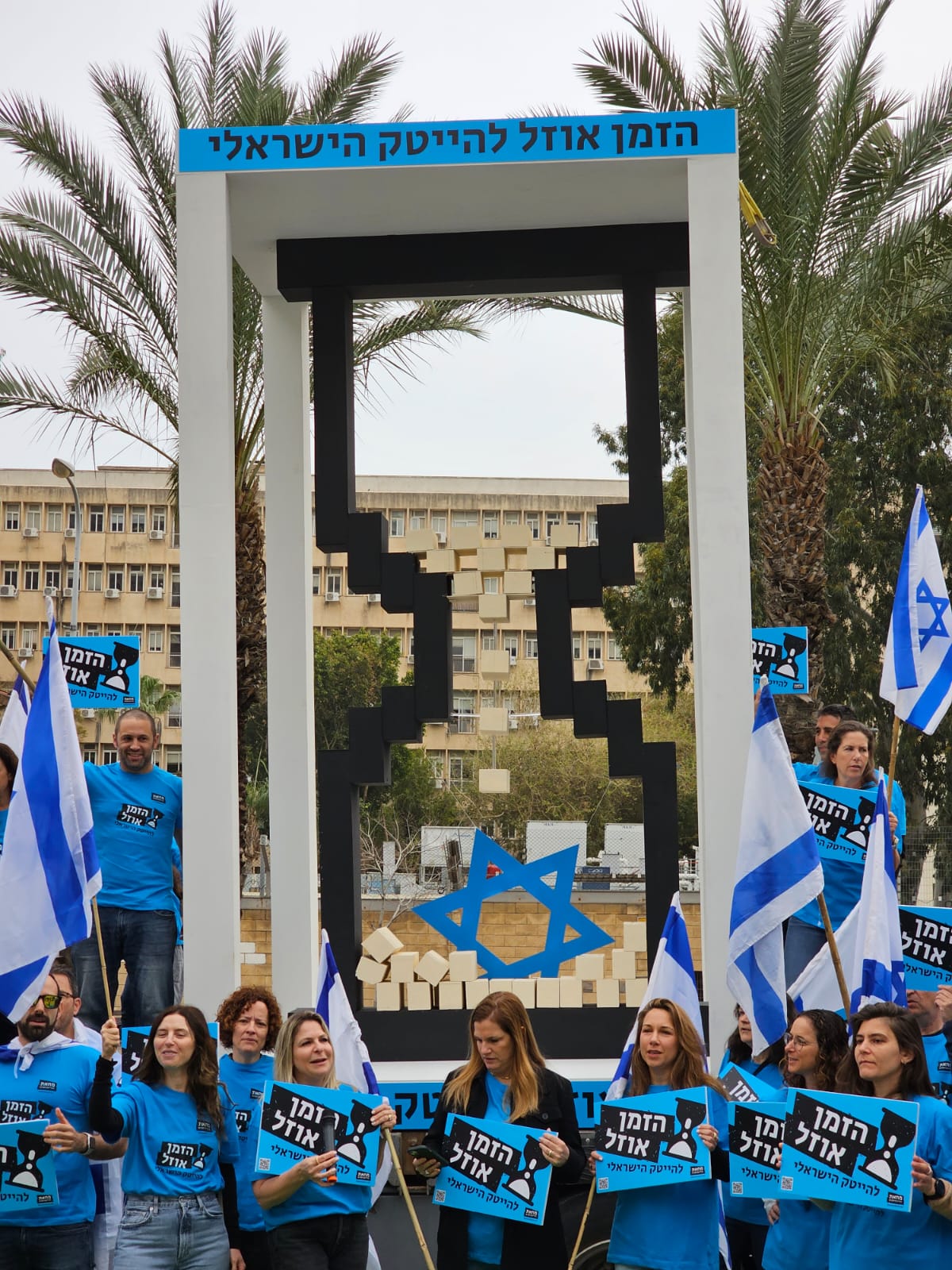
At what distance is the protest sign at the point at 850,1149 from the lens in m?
5.18

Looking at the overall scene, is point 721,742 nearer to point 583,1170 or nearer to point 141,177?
point 583,1170

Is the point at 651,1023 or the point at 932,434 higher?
the point at 932,434

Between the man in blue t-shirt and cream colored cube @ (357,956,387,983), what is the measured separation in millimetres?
1203

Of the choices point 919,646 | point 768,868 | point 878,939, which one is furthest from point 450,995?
point 878,939

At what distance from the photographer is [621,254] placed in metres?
9.77

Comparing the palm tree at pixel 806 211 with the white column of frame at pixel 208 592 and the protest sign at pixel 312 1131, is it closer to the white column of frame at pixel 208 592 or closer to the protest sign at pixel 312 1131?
the white column of frame at pixel 208 592

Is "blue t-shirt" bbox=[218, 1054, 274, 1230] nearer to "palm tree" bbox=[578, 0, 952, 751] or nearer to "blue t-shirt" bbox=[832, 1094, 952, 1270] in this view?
"blue t-shirt" bbox=[832, 1094, 952, 1270]

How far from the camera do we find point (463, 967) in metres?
9.49

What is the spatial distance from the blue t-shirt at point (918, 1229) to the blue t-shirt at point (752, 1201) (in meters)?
1.05

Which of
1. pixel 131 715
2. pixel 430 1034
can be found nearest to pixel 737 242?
pixel 131 715

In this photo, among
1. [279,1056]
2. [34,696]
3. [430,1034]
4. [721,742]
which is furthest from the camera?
[430,1034]

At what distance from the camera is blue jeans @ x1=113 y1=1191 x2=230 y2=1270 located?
5.84 m

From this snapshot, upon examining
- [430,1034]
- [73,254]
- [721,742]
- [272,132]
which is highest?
[73,254]

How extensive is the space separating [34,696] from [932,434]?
2582 centimetres
